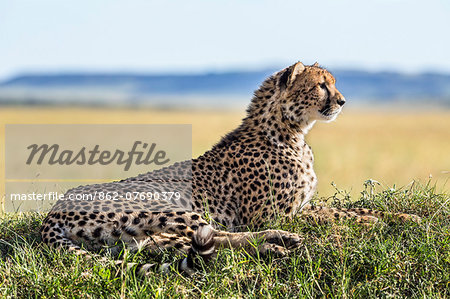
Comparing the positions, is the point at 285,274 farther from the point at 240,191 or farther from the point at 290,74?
the point at 290,74

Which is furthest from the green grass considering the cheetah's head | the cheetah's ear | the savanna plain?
the cheetah's ear

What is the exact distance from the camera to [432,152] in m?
23.1

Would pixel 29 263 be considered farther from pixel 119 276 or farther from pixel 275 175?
pixel 275 175

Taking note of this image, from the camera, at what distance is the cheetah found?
10.5 ft

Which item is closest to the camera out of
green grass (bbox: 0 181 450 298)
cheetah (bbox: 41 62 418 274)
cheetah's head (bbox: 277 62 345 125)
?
green grass (bbox: 0 181 450 298)

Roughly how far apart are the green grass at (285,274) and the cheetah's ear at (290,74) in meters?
0.99

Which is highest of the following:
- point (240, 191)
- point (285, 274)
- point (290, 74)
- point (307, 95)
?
point (290, 74)

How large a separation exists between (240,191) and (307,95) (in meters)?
0.70

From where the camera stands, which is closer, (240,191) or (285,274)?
(285,274)

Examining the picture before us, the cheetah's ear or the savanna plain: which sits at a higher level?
the cheetah's ear

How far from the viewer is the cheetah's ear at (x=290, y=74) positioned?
3.80m

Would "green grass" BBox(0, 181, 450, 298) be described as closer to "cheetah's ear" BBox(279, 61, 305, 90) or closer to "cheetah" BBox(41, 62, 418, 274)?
"cheetah" BBox(41, 62, 418, 274)

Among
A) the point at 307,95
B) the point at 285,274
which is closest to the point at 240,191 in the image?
the point at 307,95

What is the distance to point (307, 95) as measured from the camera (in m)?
3.77
